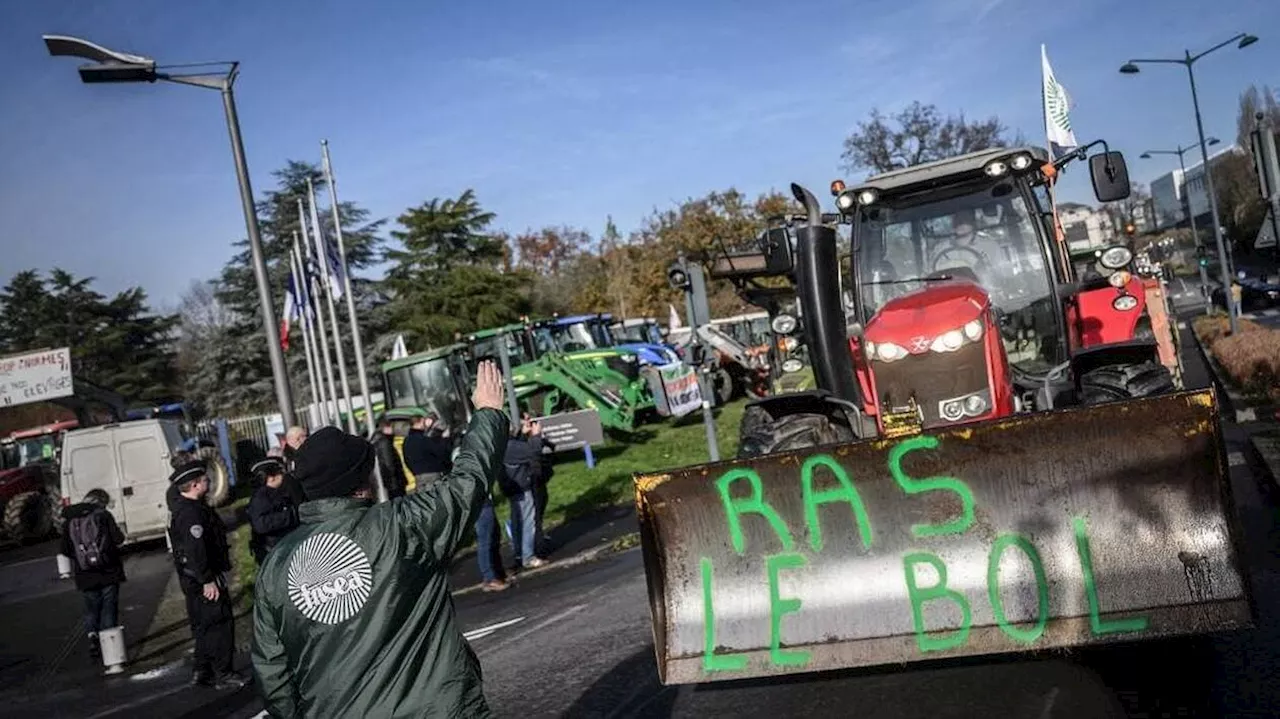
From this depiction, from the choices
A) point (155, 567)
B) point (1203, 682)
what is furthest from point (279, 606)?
point (155, 567)

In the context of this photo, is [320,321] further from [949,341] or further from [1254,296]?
[1254,296]

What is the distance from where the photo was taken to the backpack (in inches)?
408

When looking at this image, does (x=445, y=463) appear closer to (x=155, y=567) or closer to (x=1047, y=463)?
(x=1047, y=463)

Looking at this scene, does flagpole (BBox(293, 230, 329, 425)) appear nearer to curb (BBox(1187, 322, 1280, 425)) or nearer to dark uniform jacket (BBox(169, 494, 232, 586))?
dark uniform jacket (BBox(169, 494, 232, 586))

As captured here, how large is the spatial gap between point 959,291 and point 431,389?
1983 centimetres

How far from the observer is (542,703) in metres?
6.34

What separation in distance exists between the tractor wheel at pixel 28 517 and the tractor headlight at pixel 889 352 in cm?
2393

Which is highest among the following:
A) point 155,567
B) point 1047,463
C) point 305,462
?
point 305,462

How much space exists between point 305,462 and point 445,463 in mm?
8799

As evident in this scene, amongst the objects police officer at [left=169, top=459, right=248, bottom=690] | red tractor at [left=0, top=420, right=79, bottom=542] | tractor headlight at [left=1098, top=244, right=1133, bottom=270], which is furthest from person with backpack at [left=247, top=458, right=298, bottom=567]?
red tractor at [left=0, top=420, right=79, bottom=542]

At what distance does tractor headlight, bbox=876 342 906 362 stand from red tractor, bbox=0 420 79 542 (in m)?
21.7

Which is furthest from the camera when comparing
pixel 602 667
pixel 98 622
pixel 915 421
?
pixel 98 622

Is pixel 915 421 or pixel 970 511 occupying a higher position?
pixel 915 421

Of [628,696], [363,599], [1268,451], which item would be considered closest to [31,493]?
[628,696]
